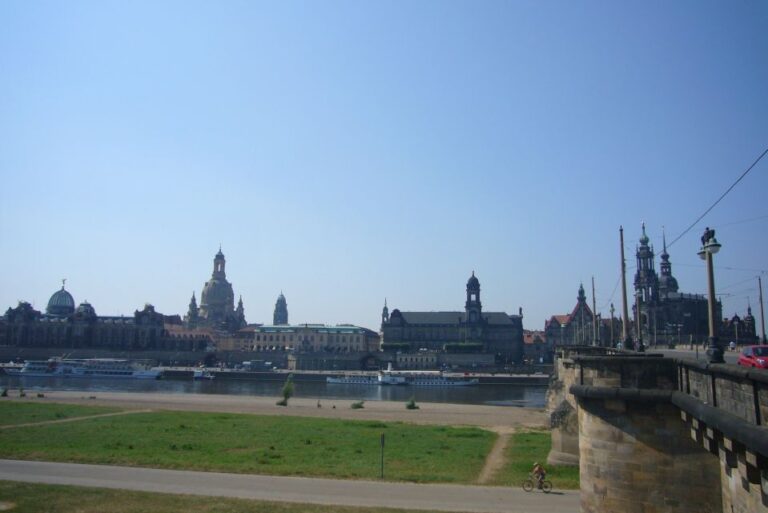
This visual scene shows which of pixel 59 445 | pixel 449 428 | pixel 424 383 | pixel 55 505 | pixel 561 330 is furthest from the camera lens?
pixel 561 330

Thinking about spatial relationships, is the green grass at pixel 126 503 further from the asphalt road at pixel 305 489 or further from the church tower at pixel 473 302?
the church tower at pixel 473 302

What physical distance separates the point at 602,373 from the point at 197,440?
27.4 m

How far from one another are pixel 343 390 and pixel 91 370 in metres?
58.4

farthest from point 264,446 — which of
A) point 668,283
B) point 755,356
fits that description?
point 668,283

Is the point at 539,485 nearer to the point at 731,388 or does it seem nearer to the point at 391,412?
the point at 731,388

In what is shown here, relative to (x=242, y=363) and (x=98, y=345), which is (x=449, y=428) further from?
(x=98, y=345)

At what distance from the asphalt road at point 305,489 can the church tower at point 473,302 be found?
470ft

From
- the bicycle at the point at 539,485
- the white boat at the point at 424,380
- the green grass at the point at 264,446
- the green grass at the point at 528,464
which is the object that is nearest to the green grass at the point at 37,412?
the green grass at the point at 264,446

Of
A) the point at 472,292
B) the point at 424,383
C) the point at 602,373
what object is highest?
the point at 472,292

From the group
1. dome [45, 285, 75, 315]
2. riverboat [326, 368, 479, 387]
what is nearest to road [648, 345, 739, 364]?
riverboat [326, 368, 479, 387]

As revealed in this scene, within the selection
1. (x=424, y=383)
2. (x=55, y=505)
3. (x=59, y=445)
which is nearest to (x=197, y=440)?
(x=59, y=445)

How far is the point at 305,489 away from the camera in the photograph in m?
22.8

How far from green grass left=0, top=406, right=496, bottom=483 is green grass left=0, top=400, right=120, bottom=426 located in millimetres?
3395

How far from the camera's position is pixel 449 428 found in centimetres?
4528
